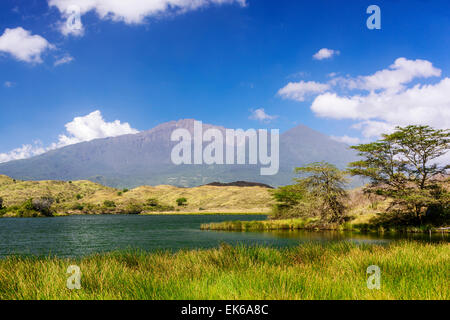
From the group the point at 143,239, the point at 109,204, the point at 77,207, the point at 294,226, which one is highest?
the point at 294,226

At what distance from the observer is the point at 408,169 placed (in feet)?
122

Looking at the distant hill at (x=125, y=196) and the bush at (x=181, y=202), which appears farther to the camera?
the bush at (x=181, y=202)

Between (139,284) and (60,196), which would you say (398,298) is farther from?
(60,196)

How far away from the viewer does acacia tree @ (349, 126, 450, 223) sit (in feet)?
113

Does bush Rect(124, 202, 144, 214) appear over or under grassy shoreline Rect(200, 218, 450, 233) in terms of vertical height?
under

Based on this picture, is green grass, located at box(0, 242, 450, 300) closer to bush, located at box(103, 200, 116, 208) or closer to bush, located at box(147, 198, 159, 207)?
bush, located at box(103, 200, 116, 208)

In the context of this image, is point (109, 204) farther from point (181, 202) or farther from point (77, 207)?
point (181, 202)

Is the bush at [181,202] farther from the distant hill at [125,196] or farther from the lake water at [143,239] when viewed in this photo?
the lake water at [143,239]

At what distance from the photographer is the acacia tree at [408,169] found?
34594 mm

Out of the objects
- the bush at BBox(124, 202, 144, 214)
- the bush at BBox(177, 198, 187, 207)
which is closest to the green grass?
the bush at BBox(124, 202, 144, 214)

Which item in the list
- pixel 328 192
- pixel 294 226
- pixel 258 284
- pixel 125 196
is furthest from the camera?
pixel 125 196

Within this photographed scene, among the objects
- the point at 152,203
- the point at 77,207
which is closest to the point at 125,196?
the point at 152,203

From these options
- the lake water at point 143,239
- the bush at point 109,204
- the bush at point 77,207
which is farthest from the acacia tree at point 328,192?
the bush at point 109,204
